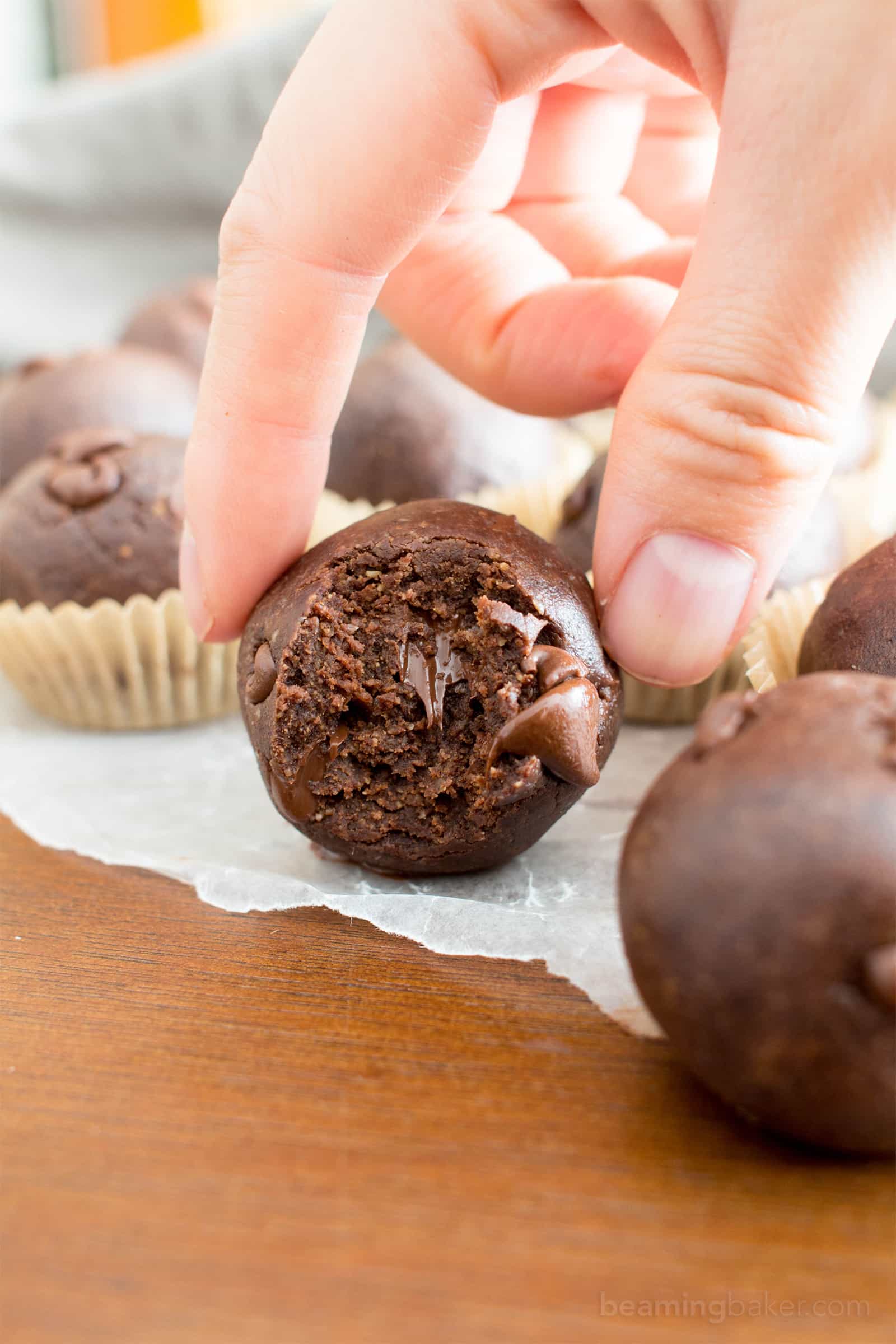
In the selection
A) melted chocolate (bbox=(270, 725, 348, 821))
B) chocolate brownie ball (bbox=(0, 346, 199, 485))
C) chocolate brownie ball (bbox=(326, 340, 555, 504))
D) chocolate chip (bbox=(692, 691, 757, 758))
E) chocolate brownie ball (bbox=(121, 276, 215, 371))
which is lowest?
chocolate brownie ball (bbox=(121, 276, 215, 371))

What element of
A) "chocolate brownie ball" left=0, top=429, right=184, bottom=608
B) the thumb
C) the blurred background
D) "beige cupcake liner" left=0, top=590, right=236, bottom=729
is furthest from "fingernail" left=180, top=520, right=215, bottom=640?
the blurred background

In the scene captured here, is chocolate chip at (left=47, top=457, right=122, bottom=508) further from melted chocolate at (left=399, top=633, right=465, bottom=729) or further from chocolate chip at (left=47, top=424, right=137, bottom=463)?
melted chocolate at (left=399, top=633, right=465, bottom=729)

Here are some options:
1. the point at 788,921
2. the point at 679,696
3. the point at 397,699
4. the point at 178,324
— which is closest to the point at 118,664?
the point at 397,699

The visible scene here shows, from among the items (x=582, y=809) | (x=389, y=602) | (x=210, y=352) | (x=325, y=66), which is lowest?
(x=582, y=809)

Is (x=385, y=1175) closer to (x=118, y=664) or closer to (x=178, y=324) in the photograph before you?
(x=118, y=664)

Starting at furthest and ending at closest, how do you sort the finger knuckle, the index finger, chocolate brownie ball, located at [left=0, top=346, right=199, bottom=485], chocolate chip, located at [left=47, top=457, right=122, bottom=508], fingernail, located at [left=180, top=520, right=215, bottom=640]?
chocolate brownie ball, located at [left=0, top=346, right=199, bottom=485] → chocolate chip, located at [left=47, top=457, right=122, bottom=508] → fingernail, located at [left=180, top=520, right=215, bottom=640] → the index finger → the finger knuckle

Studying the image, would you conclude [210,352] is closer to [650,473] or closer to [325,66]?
[325,66]

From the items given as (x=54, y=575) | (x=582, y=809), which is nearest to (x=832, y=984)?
(x=582, y=809)
